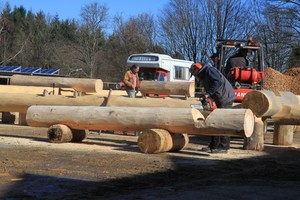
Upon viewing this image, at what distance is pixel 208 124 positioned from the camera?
415 inches

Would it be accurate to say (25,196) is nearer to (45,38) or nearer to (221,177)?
(221,177)

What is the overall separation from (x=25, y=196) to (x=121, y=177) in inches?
74.6

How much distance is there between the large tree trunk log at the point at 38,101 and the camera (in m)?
14.6

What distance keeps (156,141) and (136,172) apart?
204 cm

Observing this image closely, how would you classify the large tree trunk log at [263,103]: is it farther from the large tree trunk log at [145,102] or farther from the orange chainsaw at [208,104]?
the large tree trunk log at [145,102]

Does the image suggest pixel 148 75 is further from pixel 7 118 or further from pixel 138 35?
pixel 138 35

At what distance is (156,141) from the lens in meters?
10.7

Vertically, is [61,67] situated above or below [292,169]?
above

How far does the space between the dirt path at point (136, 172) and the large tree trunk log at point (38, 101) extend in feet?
6.68

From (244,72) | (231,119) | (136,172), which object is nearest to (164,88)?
(244,72)

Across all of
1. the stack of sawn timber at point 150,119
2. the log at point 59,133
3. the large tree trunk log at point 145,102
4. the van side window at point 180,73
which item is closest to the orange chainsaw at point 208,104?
the stack of sawn timber at point 150,119

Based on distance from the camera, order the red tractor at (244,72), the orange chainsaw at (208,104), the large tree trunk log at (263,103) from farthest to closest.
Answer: the red tractor at (244,72)
the large tree trunk log at (263,103)
the orange chainsaw at (208,104)

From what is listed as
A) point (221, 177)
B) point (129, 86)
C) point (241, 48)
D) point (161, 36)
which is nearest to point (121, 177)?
point (221, 177)

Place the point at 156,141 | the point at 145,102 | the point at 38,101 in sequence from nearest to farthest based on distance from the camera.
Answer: the point at 156,141, the point at 145,102, the point at 38,101
